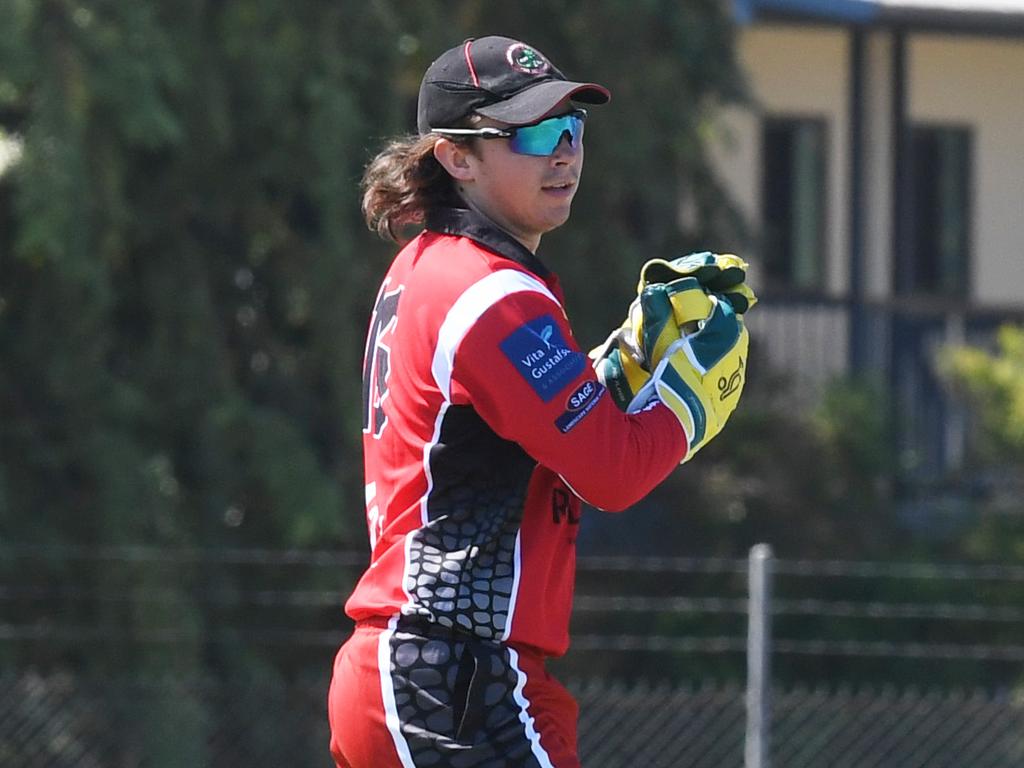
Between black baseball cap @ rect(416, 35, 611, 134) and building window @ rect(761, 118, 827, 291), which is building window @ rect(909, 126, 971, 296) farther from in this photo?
black baseball cap @ rect(416, 35, 611, 134)

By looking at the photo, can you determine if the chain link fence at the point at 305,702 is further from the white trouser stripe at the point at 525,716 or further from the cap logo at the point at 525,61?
the cap logo at the point at 525,61

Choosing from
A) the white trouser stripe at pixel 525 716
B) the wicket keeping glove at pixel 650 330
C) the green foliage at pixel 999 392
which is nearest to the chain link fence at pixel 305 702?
the green foliage at pixel 999 392

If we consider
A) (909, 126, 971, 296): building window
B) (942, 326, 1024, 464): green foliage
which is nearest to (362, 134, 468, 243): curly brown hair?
(942, 326, 1024, 464): green foliage

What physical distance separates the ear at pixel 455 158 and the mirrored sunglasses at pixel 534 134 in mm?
29

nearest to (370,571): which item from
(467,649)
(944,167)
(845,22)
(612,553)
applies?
(467,649)

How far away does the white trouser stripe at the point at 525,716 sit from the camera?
2.79 m

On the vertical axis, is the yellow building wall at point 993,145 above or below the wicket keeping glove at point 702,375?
below

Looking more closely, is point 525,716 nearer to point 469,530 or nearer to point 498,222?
point 469,530

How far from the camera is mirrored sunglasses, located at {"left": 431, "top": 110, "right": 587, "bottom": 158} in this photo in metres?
2.83

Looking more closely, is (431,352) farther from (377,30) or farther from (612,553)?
(612,553)

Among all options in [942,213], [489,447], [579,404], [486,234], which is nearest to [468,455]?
[489,447]

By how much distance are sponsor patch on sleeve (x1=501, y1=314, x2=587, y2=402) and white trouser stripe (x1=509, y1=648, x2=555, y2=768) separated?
423mm

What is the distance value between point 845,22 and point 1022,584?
393 centimetres

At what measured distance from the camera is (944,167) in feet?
42.8
